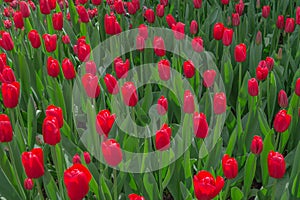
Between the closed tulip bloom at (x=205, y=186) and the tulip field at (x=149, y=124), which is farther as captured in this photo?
the tulip field at (x=149, y=124)

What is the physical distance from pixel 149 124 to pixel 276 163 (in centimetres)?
77

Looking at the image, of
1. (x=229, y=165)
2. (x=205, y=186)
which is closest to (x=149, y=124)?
(x=229, y=165)

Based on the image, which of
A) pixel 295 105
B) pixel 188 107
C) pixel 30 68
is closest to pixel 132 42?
pixel 30 68

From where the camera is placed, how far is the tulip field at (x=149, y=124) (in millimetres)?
1425

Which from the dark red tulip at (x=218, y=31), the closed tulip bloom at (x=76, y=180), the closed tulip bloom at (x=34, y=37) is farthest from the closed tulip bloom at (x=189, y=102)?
the closed tulip bloom at (x=34, y=37)

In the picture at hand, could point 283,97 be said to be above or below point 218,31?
below

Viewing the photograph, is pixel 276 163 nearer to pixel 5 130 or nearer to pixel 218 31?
pixel 5 130

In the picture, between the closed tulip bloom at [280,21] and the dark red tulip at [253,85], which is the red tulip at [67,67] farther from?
the closed tulip bloom at [280,21]

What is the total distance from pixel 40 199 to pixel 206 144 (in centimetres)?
63

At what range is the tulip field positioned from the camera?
1.42 meters

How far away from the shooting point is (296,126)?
194cm

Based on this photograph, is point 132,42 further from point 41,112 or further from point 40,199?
point 40,199

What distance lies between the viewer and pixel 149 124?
1.98 m

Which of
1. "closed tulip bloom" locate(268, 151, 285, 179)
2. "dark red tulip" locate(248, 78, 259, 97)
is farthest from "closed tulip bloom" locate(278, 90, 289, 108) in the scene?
"closed tulip bloom" locate(268, 151, 285, 179)
